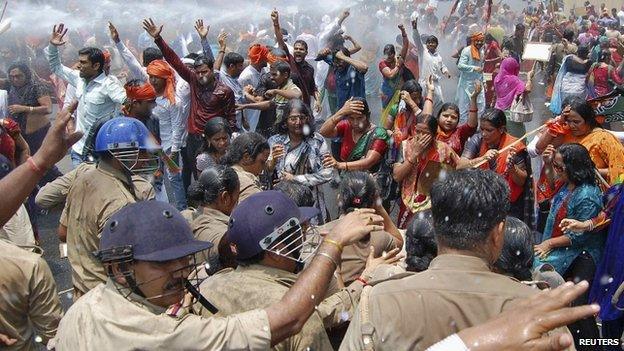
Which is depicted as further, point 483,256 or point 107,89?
point 107,89

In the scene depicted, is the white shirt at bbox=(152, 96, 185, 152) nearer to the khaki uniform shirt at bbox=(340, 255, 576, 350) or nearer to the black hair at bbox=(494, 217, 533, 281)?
the black hair at bbox=(494, 217, 533, 281)

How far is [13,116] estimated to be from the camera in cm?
796

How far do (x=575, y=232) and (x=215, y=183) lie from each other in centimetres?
217

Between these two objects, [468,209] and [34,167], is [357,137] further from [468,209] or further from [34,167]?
[468,209]

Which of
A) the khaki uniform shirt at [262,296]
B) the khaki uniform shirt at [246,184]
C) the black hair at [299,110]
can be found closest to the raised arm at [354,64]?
the black hair at [299,110]

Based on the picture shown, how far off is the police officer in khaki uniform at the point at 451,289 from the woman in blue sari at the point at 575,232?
234 centimetres

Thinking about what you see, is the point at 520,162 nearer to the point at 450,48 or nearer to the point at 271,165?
the point at 271,165

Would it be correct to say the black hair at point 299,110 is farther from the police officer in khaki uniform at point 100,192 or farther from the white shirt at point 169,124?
the police officer in khaki uniform at point 100,192

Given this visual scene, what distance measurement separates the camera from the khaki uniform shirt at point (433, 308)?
2.13 metres

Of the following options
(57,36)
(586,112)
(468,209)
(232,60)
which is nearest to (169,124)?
(232,60)

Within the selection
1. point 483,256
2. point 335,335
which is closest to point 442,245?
point 483,256

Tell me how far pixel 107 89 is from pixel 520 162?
3.72 m

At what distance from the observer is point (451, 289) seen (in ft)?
7.05

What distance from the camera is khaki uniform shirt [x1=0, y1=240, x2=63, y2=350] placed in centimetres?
277
